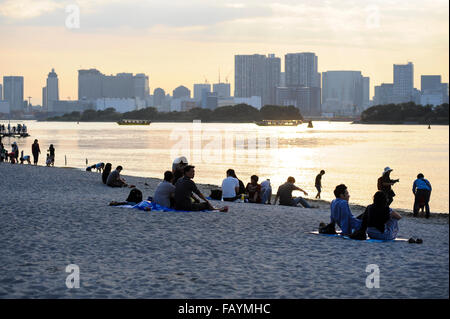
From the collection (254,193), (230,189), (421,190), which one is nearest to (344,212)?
(230,189)

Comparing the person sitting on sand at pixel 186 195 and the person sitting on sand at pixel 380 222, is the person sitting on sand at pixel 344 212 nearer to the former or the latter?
the person sitting on sand at pixel 380 222

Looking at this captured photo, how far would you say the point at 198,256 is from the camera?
37.2 feet

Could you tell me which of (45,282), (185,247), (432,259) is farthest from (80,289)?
(432,259)

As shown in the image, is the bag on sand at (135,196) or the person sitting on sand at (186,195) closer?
the person sitting on sand at (186,195)

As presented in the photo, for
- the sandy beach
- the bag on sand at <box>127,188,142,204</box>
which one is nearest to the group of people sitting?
the sandy beach

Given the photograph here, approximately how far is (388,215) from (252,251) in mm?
3281

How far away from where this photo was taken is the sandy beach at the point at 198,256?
889 centimetres

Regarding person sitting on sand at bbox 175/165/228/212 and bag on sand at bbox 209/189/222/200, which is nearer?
person sitting on sand at bbox 175/165/228/212

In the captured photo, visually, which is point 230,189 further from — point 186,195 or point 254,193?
point 186,195

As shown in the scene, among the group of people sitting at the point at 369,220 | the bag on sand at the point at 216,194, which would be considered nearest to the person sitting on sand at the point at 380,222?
the group of people sitting at the point at 369,220

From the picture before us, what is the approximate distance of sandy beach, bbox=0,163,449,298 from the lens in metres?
8.89

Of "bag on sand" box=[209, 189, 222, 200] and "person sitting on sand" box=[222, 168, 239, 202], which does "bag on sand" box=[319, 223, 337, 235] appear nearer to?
"person sitting on sand" box=[222, 168, 239, 202]

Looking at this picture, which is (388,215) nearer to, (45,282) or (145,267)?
(145,267)

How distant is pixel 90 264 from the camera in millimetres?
10453
